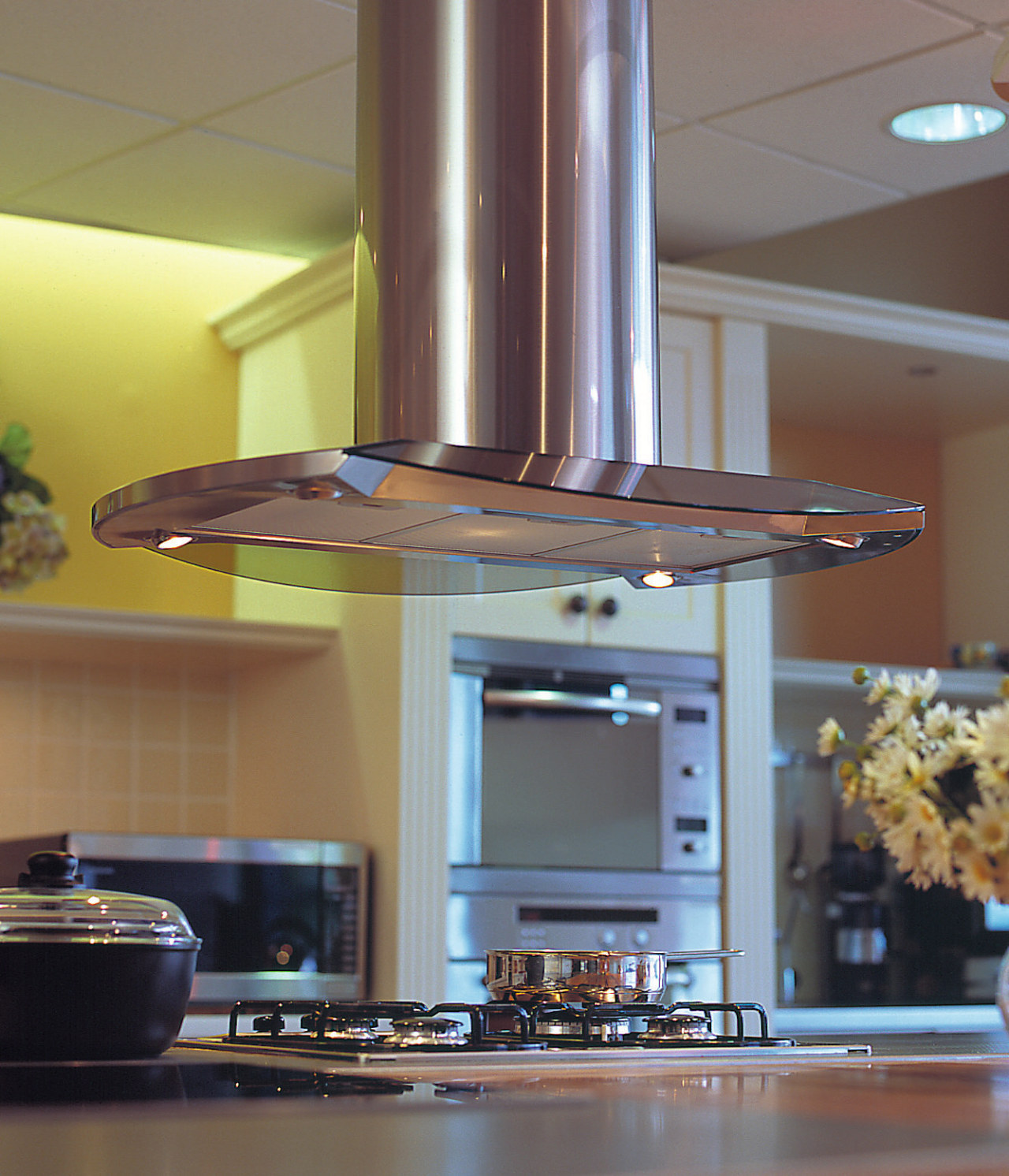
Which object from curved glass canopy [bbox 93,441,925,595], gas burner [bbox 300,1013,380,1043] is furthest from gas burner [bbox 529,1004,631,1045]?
curved glass canopy [bbox 93,441,925,595]

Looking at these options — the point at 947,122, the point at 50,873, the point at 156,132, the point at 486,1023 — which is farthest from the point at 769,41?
the point at 50,873

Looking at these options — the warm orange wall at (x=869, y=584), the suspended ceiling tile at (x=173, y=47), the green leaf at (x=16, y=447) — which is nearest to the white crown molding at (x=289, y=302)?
the suspended ceiling tile at (x=173, y=47)

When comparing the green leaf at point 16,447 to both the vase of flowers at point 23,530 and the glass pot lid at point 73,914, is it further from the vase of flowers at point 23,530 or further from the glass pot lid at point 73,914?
the glass pot lid at point 73,914

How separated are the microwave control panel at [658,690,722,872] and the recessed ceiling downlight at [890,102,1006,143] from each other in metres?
1.09

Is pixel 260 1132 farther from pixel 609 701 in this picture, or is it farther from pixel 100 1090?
pixel 609 701

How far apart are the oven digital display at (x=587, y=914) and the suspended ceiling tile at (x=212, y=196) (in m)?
1.35

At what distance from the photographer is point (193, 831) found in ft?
11.1

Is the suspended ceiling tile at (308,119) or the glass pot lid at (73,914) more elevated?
the suspended ceiling tile at (308,119)

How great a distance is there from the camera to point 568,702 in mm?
3070

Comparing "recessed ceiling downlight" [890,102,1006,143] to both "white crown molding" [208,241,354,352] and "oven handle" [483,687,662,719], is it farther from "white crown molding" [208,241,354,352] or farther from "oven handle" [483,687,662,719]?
"oven handle" [483,687,662,719]

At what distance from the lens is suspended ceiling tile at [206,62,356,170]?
2.69 metres

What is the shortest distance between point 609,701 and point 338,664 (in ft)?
1.66

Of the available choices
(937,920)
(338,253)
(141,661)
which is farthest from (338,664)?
(937,920)

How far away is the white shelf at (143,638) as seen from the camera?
287 centimetres
